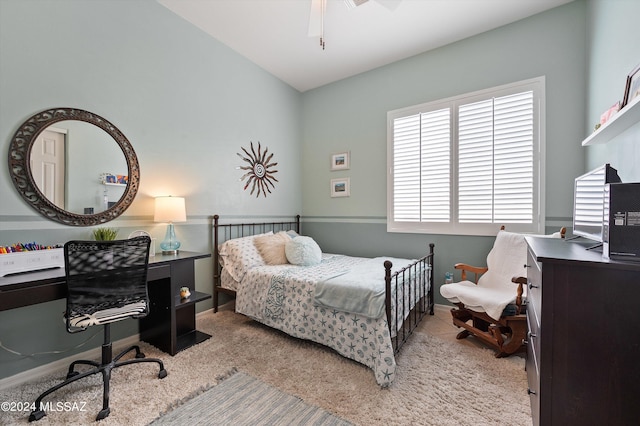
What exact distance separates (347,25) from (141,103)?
7.69 ft

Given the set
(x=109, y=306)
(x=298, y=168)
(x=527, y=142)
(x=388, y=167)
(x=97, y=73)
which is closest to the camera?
(x=109, y=306)

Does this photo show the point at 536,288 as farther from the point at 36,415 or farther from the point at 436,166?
the point at 36,415

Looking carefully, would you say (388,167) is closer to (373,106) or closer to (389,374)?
(373,106)

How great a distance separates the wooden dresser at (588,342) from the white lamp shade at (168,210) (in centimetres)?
278

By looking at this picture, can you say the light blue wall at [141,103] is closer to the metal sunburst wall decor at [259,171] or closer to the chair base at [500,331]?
the metal sunburst wall decor at [259,171]

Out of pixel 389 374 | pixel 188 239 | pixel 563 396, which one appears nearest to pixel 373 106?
pixel 188 239

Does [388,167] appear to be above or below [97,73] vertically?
below

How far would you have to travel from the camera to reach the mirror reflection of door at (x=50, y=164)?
203cm

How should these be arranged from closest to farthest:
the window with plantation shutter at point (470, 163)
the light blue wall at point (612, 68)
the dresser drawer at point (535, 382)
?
the dresser drawer at point (535, 382) → the light blue wall at point (612, 68) → the window with plantation shutter at point (470, 163)

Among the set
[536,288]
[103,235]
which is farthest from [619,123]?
[103,235]

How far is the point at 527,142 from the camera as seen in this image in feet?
9.52

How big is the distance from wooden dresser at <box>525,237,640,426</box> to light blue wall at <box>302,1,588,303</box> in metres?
2.33

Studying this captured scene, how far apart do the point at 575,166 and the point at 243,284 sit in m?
3.69

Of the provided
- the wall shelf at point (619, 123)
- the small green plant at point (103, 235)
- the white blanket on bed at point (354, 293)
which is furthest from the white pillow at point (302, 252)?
the wall shelf at point (619, 123)
